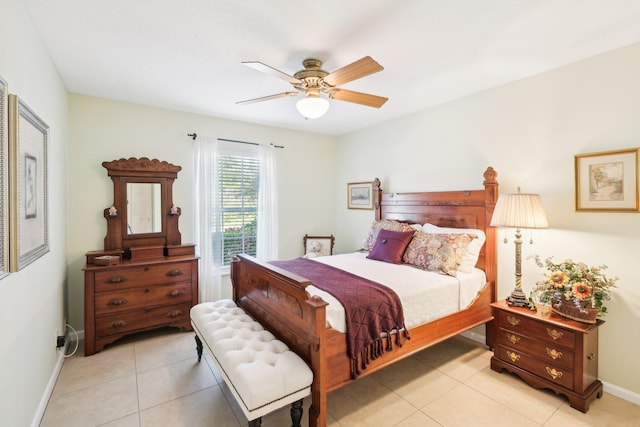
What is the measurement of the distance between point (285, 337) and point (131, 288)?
1946 mm

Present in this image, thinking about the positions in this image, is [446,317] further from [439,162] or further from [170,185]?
[170,185]

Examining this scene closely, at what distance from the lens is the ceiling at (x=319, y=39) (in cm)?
181

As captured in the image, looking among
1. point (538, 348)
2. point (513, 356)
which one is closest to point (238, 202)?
point (513, 356)

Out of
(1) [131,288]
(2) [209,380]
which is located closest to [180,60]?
(1) [131,288]

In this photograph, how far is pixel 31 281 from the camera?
1858 millimetres

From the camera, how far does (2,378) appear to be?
1.40 metres

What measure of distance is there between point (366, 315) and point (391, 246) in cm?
134

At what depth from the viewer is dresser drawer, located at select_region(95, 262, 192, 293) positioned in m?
2.96

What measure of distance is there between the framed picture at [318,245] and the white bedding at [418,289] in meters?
1.50

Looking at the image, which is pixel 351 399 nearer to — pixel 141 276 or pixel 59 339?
pixel 141 276

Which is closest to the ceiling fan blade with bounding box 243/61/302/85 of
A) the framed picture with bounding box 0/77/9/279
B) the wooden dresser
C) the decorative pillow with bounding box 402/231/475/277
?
the framed picture with bounding box 0/77/9/279

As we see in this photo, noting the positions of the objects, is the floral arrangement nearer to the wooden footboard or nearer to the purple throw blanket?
the purple throw blanket

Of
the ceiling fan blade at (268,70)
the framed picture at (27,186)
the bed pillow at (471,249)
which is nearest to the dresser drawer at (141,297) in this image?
the framed picture at (27,186)

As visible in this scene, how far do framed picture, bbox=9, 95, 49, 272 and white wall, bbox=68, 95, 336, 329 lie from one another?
4.00 ft
